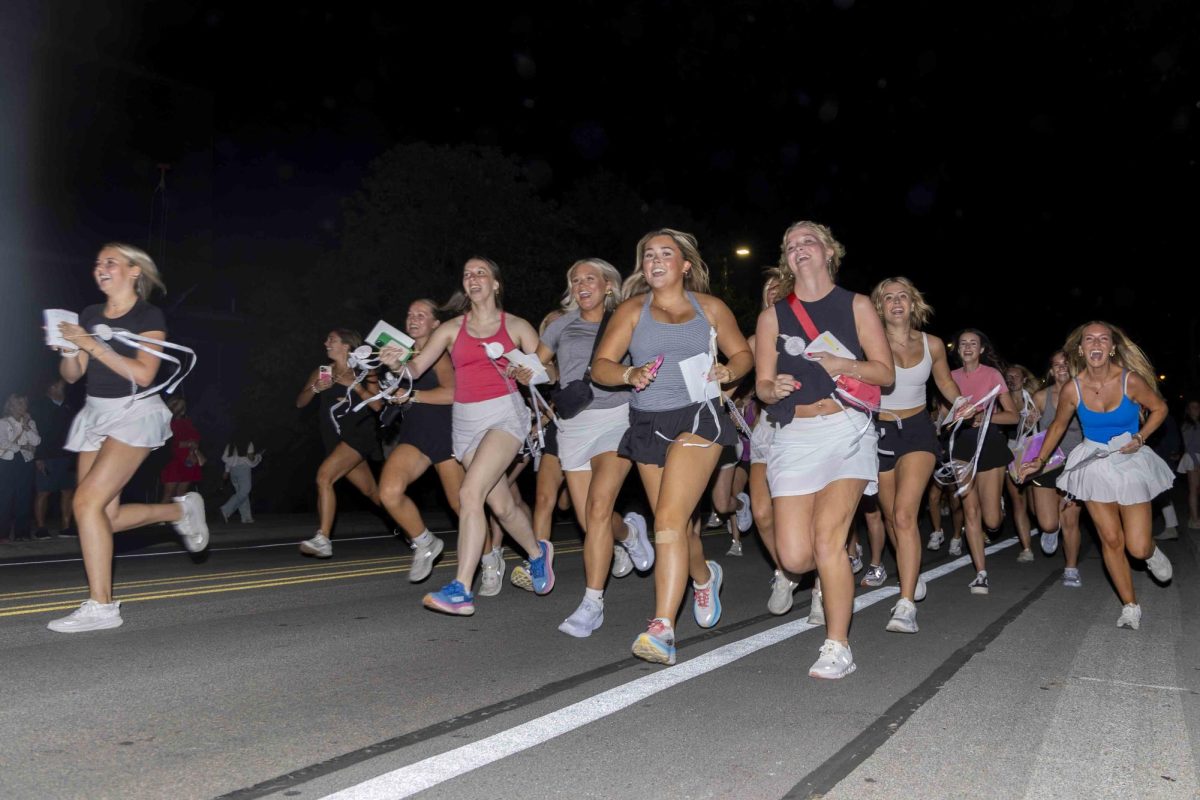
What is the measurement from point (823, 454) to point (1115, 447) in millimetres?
3023


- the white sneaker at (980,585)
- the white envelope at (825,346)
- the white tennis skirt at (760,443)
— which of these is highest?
the white envelope at (825,346)

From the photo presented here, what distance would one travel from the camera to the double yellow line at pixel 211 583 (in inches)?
286

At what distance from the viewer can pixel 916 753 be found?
4160 millimetres

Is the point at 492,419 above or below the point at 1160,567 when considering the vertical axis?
above

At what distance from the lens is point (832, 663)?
5.30 metres

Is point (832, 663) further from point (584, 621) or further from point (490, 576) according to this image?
point (490, 576)

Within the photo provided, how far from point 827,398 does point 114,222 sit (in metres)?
20.8

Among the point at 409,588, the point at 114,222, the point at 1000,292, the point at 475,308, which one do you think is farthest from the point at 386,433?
the point at 1000,292

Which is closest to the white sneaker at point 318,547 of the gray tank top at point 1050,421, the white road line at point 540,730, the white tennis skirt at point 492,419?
the white tennis skirt at point 492,419

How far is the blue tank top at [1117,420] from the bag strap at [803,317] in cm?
306

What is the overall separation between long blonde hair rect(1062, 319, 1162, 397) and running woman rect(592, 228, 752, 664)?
9.95ft

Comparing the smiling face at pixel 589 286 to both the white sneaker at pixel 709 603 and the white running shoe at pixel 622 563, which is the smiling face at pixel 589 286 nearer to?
the white sneaker at pixel 709 603

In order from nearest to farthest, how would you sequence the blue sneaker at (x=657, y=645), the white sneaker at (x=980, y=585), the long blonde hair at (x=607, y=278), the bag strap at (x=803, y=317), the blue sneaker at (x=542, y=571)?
1. the blue sneaker at (x=657, y=645)
2. the bag strap at (x=803, y=317)
3. the long blonde hair at (x=607, y=278)
4. the blue sneaker at (x=542, y=571)
5. the white sneaker at (x=980, y=585)

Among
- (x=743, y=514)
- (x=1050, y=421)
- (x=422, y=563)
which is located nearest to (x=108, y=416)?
(x=422, y=563)
